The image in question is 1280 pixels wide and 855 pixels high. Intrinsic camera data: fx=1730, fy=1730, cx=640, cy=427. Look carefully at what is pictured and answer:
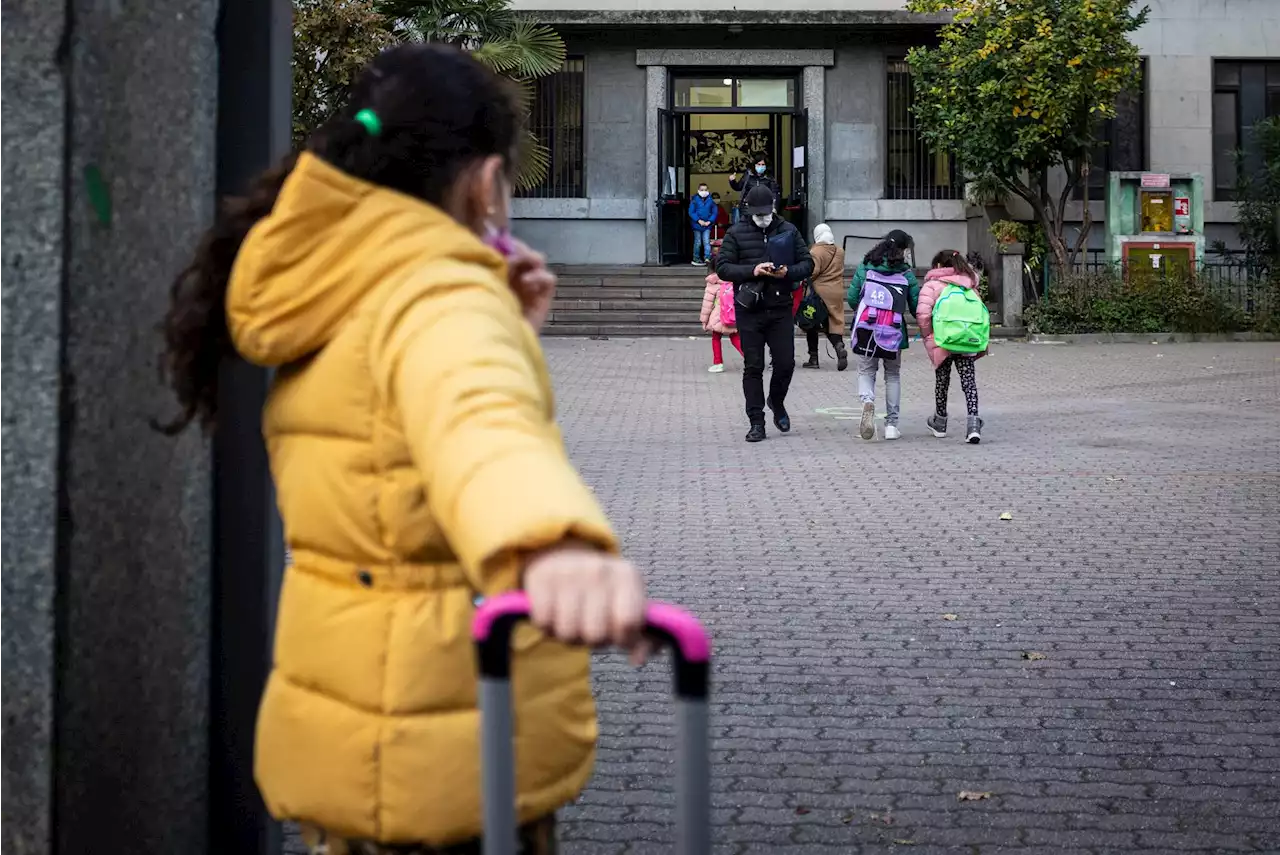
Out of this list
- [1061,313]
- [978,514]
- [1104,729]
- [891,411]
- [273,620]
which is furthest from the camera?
[1061,313]

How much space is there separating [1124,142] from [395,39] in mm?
12711

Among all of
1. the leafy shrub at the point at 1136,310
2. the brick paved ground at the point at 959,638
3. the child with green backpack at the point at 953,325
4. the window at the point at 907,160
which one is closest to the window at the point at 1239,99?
the window at the point at 907,160

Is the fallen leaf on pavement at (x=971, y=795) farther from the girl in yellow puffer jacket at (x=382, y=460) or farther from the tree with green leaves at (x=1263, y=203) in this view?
the tree with green leaves at (x=1263, y=203)

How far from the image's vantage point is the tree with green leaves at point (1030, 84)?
83.2ft

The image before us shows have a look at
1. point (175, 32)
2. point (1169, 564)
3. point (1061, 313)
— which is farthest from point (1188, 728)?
point (1061, 313)

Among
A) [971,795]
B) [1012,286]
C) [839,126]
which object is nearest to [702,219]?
[839,126]

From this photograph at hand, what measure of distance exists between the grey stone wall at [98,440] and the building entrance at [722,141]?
25.8 m

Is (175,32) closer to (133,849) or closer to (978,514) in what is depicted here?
(133,849)

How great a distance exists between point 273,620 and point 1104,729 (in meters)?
2.86

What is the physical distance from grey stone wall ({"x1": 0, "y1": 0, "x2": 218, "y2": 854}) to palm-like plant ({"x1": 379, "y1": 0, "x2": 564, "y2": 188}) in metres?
22.3

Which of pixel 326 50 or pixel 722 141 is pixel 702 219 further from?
pixel 326 50

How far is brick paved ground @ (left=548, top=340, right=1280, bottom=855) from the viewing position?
177 inches

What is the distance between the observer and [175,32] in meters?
3.09

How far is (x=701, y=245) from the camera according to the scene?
2962 cm
